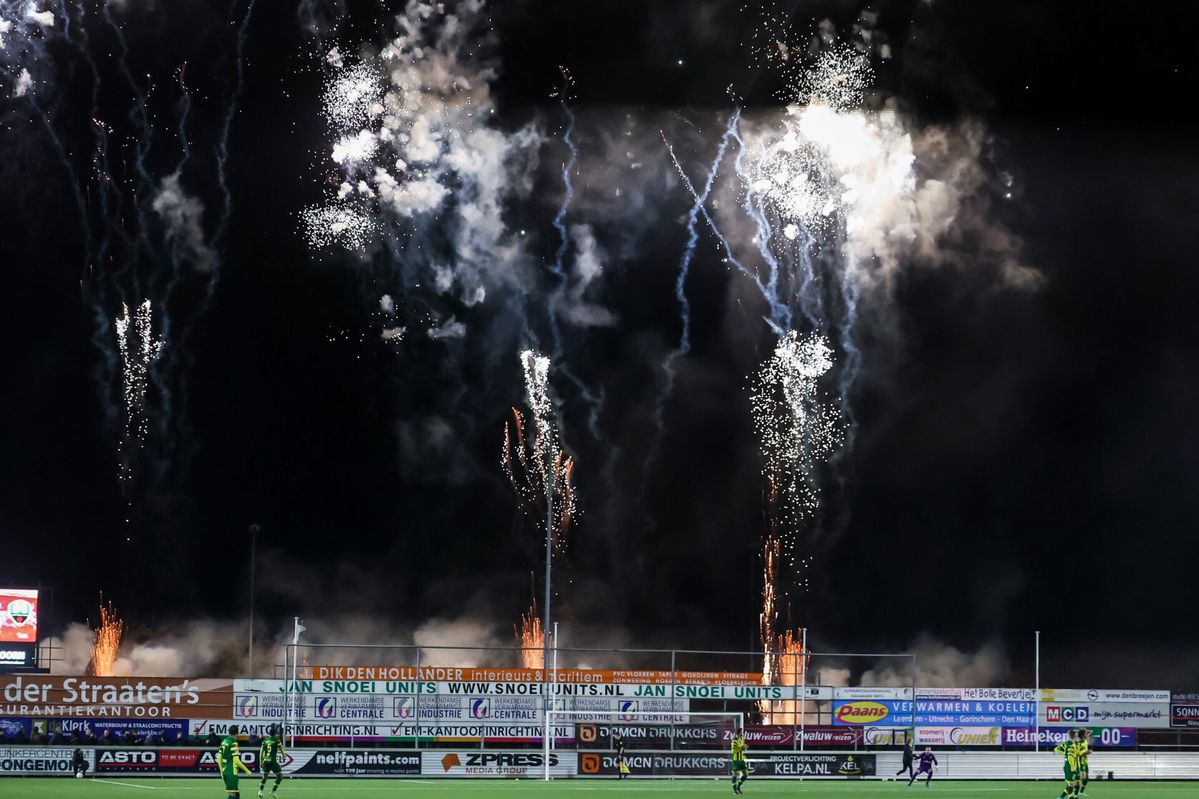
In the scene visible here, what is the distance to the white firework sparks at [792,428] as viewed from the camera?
63.3 meters

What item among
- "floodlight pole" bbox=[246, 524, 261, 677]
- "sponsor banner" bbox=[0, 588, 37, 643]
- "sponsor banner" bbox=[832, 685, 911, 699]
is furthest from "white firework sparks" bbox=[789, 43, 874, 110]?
"sponsor banner" bbox=[0, 588, 37, 643]

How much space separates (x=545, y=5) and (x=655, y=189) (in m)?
9.30

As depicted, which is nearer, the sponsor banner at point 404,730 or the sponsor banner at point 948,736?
the sponsor banner at point 404,730

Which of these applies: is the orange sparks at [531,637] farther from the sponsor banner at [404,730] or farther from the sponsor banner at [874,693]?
the sponsor banner at [404,730]

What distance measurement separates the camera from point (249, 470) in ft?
211

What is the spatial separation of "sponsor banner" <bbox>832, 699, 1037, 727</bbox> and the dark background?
649 inches

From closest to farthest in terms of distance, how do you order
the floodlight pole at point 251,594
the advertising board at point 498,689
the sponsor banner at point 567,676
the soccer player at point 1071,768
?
1. the soccer player at point 1071,768
2. the advertising board at point 498,689
3. the sponsor banner at point 567,676
4. the floodlight pole at point 251,594

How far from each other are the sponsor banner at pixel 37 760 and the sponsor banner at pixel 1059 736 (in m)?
29.3

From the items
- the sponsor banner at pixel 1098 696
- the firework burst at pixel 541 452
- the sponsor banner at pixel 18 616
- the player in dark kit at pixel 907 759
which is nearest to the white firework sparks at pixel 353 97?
the firework burst at pixel 541 452

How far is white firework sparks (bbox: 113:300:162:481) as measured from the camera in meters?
57.8

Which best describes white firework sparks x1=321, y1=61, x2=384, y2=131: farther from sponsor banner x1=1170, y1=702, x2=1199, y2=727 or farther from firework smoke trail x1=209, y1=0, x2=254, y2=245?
sponsor banner x1=1170, y1=702, x2=1199, y2=727

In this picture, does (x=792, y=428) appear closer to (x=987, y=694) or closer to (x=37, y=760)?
(x=987, y=694)

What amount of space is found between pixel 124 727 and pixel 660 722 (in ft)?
52.0

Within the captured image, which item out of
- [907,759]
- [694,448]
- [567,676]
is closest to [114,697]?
[567,676]
